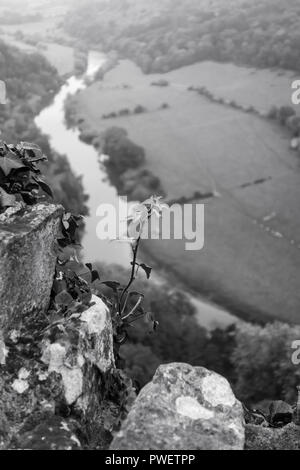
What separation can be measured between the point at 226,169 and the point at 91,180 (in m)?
20.6

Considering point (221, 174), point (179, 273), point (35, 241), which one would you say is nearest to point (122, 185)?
point (221, 174)

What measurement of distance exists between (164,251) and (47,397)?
158 feet

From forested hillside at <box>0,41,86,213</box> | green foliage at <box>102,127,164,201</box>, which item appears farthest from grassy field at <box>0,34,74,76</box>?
green foliage at <box>102,127,164,201</box>

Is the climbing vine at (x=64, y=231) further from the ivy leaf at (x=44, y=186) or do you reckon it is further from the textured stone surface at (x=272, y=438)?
the textured stone surface at (x=272, y=438)

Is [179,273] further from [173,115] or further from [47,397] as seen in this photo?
[173,115]

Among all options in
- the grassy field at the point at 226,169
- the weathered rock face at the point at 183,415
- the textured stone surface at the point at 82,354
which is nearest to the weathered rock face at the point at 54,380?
the textured stone surface at the point at 82,354

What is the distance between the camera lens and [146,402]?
4.86 metres

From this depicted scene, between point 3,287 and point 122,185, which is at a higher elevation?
point 3,287

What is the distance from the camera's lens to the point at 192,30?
134875 millimetres

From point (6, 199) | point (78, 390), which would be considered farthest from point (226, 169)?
point (78, 390)

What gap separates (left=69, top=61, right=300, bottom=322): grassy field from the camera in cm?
5072

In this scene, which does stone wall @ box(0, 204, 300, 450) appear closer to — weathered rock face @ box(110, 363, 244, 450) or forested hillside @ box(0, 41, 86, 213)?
weathered rock face @ box(110, 363, 244, 450)

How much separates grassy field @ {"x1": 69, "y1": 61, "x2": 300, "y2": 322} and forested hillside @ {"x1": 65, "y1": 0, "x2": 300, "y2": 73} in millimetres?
4036

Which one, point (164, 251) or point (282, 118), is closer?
point (164, 251)
